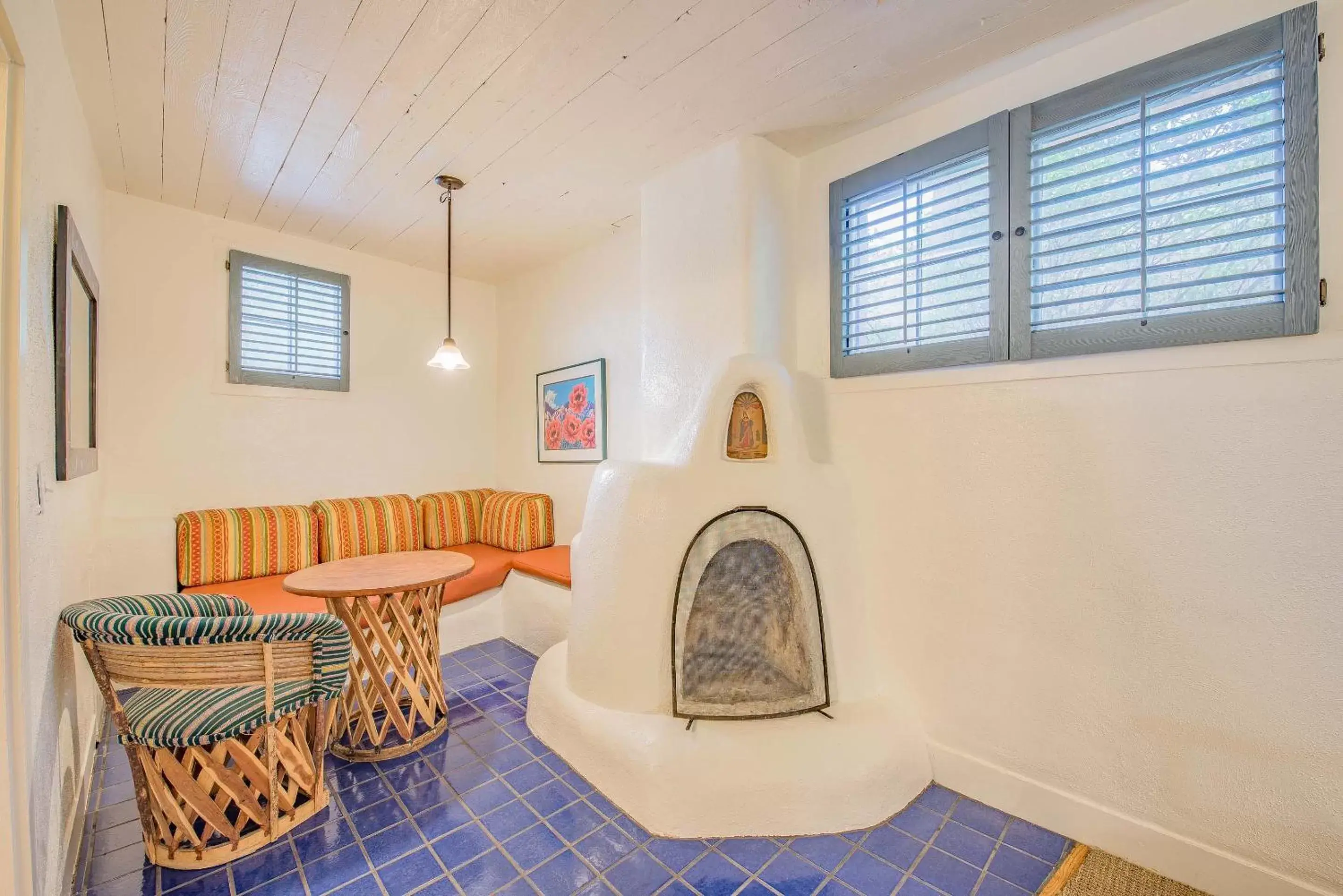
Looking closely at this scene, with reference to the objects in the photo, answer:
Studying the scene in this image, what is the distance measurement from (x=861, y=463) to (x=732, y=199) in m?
1.24

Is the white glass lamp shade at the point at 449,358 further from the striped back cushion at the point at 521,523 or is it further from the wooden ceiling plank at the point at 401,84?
the striped back cushion at the point at 521,523

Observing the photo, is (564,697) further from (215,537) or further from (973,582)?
(215,537)

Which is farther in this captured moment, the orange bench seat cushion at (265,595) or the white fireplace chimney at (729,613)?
the orange bench seat cushion at (265,595)

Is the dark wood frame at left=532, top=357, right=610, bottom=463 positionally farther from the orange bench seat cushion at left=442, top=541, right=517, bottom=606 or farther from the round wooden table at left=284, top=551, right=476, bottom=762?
the round wooden table at left=284, top=551, right=476, bottom=762

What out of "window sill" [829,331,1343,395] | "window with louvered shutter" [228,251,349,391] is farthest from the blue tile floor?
"window with louvered shutter" [228,251,349,391]

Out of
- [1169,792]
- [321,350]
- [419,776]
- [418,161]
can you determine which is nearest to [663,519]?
[419,776]

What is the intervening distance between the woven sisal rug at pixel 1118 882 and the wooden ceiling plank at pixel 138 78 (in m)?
3.72

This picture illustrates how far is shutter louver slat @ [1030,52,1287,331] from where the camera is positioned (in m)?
1.52

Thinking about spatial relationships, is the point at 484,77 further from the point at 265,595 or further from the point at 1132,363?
the point at 265,595

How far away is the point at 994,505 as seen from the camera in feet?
6.43

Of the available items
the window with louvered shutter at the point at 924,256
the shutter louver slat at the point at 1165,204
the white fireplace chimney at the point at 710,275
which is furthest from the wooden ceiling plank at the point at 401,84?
the shutter louver slat at the point at 1165,204

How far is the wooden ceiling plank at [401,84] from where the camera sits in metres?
1.71

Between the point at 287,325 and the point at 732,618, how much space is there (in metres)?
3.28

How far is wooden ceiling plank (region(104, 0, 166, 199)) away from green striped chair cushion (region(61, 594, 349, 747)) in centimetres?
180
